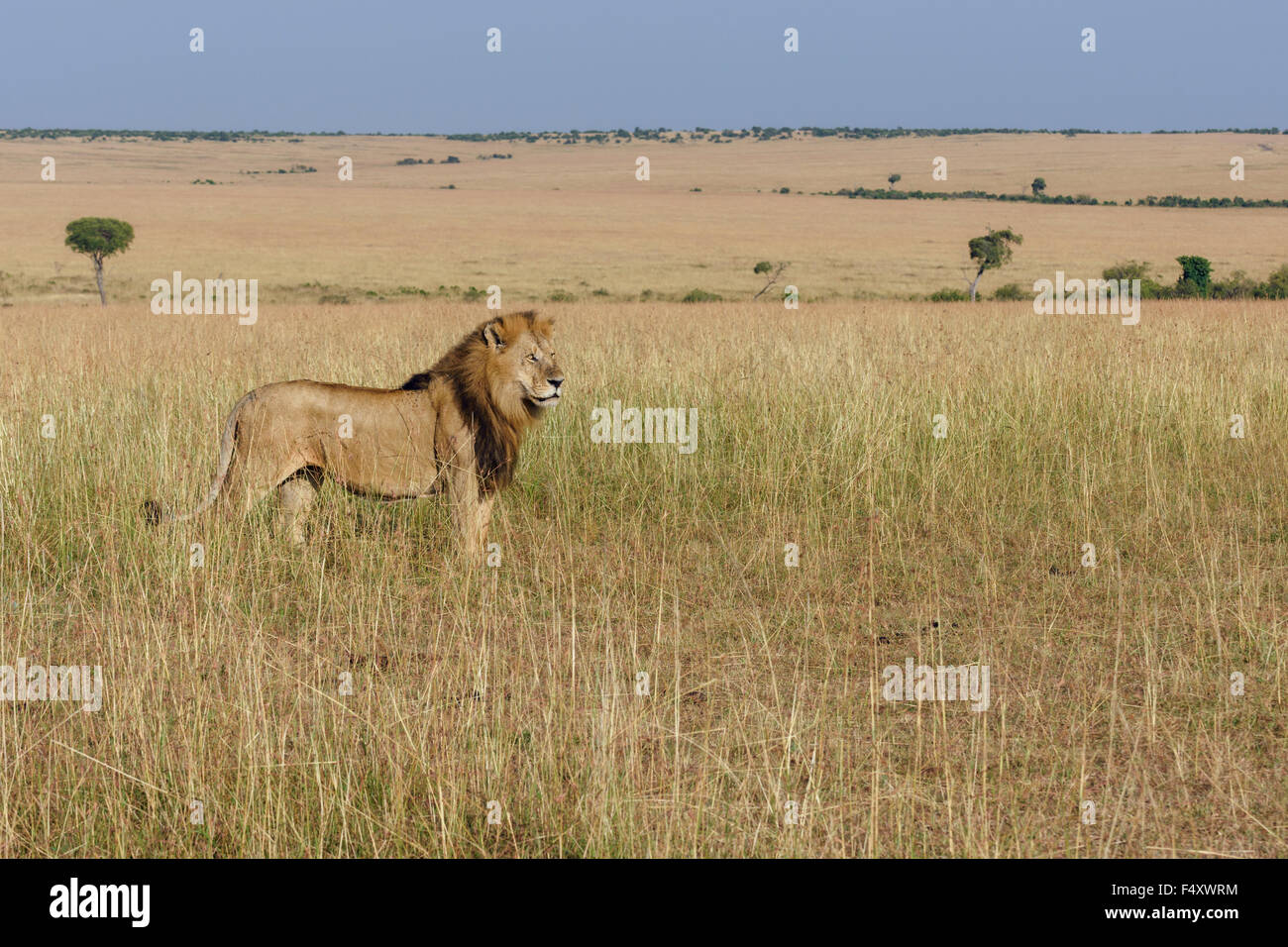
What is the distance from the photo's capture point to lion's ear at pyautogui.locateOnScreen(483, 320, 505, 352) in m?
6.00

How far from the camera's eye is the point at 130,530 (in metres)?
5.93

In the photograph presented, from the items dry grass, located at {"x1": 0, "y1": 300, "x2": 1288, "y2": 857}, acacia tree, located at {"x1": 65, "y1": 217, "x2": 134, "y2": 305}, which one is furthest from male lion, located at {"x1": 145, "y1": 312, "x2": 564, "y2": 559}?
acacia tree, located at {"x1": 65, "y1": 217, "x2": 134, "y2": 305}

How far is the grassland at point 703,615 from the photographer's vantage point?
3.32 metres

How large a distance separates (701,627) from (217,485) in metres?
2.65

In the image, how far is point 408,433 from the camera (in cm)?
589

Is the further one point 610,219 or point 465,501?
point 610,219

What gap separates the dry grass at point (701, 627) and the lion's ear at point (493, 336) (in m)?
1.07

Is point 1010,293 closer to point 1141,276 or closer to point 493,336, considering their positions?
point 1141,276

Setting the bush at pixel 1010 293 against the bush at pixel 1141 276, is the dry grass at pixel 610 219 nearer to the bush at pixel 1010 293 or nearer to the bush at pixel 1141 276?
the bush at pixel 1141 276

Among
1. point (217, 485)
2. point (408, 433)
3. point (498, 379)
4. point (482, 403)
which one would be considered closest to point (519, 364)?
point (498, 379)

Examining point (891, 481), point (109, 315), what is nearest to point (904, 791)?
point (891, 481)

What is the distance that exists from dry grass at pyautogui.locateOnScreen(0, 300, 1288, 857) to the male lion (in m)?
0.27
